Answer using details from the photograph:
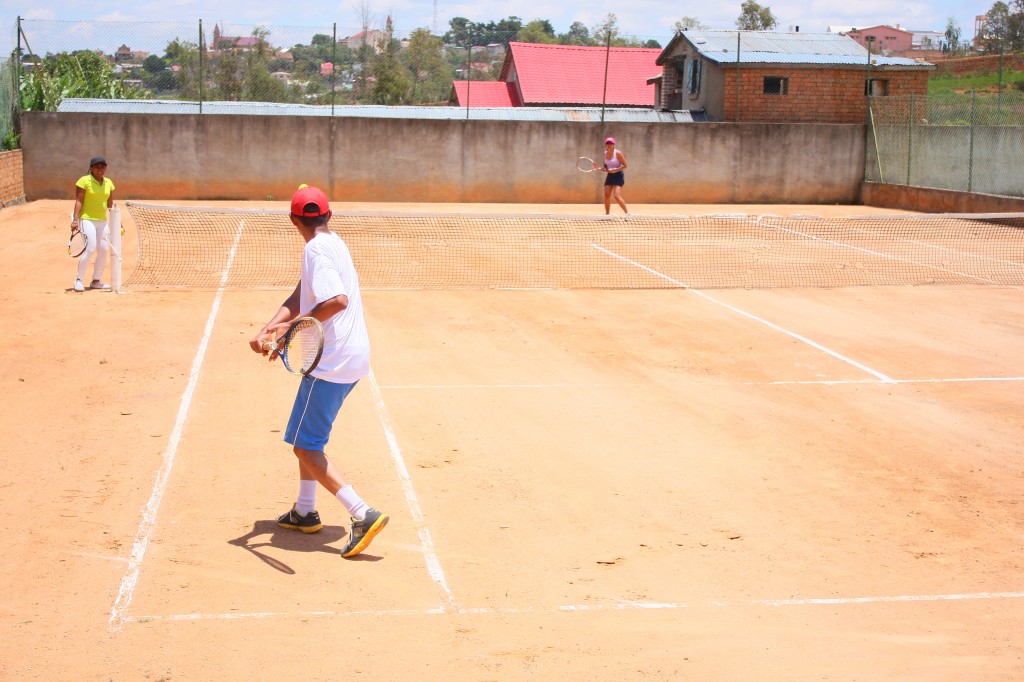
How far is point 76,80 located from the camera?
3219 centimetres

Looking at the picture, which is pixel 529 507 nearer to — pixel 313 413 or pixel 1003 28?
Result: pixel 313 413

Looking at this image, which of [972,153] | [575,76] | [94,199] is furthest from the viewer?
[575,76]

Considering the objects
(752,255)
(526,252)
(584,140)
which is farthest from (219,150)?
(752,255)

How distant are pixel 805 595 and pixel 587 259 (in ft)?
41.4

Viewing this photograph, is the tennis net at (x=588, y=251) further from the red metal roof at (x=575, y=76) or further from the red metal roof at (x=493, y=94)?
the red metal roof at (x=493, y=94)

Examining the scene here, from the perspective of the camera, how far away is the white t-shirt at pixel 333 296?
566 cm

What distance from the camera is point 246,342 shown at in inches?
448

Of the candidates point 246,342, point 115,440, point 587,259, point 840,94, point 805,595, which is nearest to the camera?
point 805,595

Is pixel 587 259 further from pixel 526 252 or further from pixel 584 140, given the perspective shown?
pixel 584 140

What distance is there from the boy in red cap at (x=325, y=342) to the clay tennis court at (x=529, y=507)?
1.18 feet

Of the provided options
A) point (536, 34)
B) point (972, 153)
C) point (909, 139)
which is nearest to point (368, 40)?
point (909, 139)

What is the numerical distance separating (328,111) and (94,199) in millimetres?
16984

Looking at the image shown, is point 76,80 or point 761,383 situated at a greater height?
point 76,80

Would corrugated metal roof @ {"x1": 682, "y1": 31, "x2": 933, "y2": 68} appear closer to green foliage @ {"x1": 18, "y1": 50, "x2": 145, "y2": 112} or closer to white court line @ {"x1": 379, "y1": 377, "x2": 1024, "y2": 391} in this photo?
green foliage @ {"x1": 18, "y1": 50, "x2": 145, "y2": 112}
